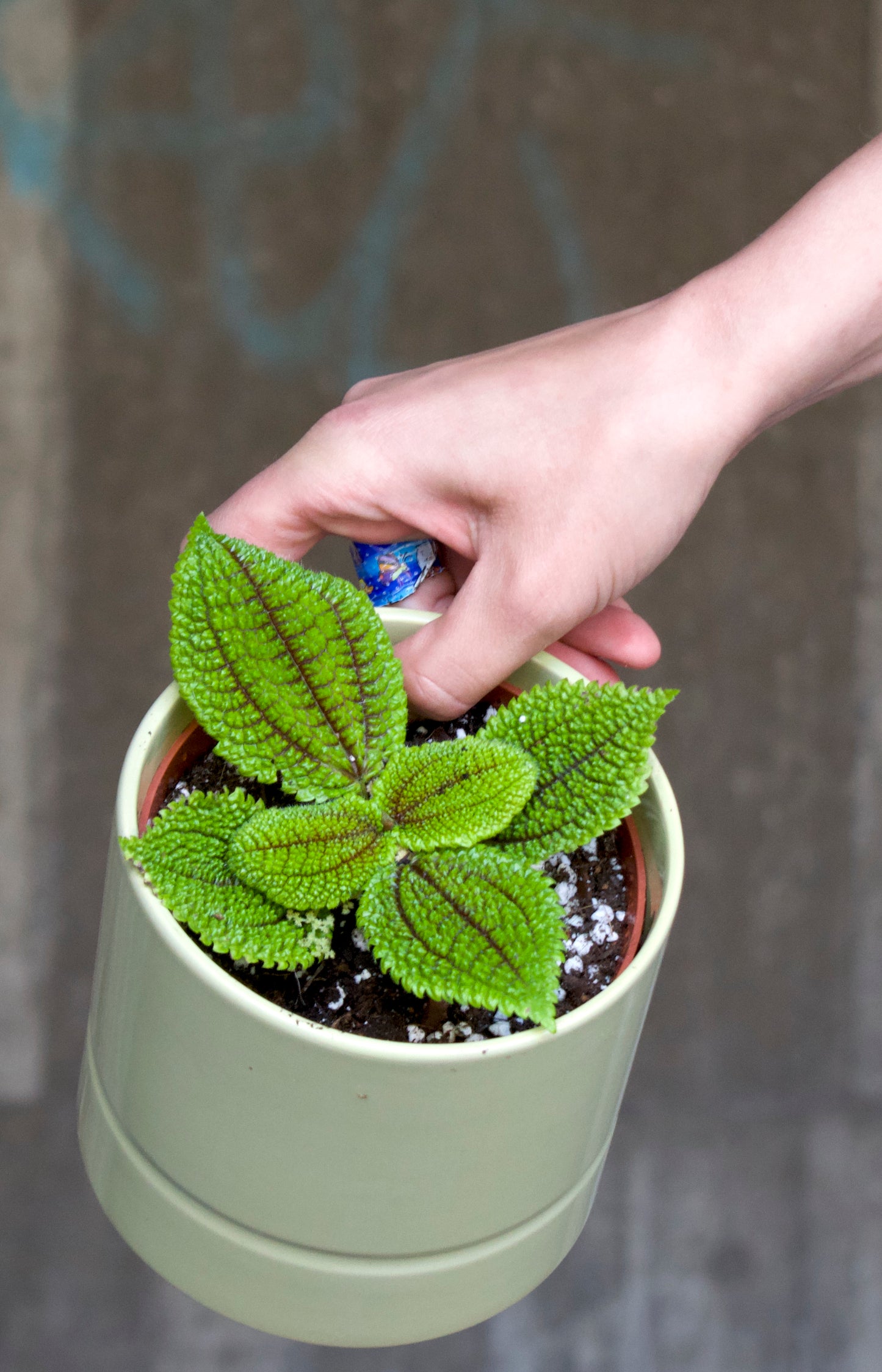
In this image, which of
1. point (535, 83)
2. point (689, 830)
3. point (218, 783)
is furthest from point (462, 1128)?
point (535, 83)

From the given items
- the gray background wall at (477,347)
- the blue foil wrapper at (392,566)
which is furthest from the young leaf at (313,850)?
the gray background wall at (477,347)

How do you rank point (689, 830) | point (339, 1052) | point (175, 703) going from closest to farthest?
1. point (339, 1052)
2. point (175, 703)
3. point (689, 830)

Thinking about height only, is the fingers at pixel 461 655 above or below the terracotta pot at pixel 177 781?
above

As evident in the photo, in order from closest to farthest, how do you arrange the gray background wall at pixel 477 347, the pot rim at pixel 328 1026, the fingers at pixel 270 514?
the pot rim at pixel 328 1026 < the fingers at pixel 270 514 < the gray background wall at pixel 477 347

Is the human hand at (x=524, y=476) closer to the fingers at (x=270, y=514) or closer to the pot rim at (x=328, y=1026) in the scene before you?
the fingers at (x=270, y=514)

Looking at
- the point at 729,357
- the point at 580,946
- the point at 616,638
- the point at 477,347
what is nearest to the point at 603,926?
the point at 580,946

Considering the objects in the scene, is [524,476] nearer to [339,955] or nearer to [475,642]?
[475,642]

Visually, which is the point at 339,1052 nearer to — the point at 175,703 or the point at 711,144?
the point at 175,703
